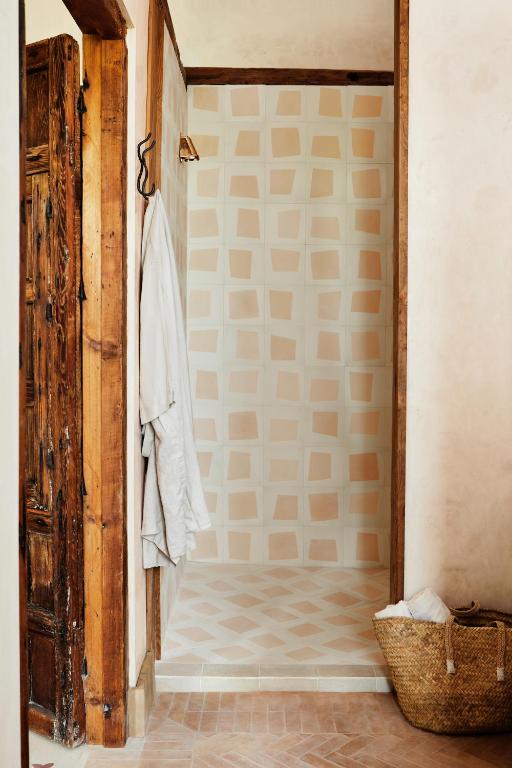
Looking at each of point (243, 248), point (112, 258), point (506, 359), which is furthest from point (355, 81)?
point (112, 258)

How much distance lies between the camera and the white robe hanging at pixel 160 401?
8.32ft

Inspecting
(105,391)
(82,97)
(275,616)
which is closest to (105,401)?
(105,391)

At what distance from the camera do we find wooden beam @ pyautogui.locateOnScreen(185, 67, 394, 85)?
4086mm

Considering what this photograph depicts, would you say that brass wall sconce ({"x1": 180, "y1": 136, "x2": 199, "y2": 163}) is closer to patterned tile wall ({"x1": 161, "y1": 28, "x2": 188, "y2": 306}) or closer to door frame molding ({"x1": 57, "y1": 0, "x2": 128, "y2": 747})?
patterned tile wall ({"x1": 161, "y1": 28, "x2": 188, "y2": 306})

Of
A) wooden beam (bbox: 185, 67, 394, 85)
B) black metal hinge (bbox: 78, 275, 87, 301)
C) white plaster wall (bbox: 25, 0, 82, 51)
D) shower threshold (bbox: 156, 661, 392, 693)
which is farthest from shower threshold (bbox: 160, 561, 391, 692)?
wooden beam (bbox: 185, 67, 394, 85)

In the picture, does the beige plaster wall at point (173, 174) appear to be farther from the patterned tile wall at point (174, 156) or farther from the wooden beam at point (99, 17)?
the wooden beam at point (99, 17)

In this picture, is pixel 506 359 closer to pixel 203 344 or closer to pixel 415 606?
pixel 415 606

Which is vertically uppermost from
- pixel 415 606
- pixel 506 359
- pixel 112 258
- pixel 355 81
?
pixel 355 81

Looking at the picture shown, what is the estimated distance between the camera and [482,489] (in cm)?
279

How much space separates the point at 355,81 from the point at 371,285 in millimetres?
1084

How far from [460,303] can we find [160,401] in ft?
3.71
